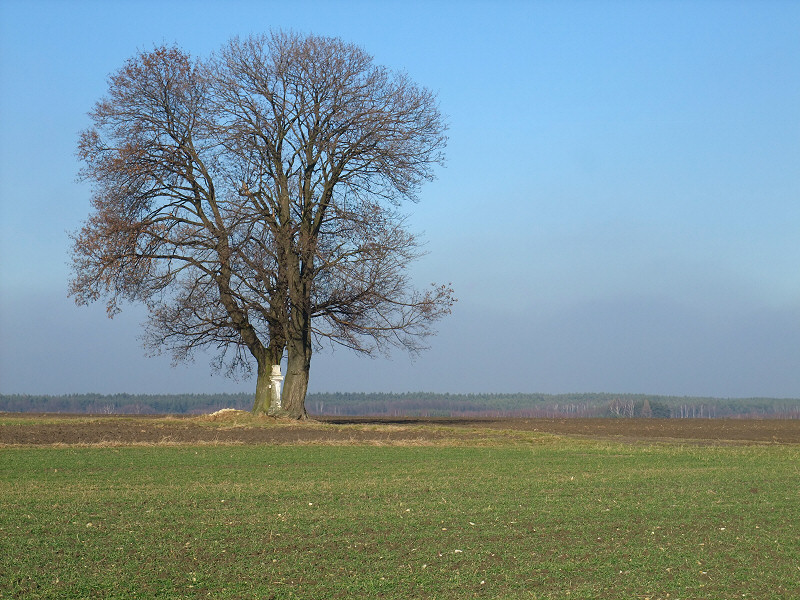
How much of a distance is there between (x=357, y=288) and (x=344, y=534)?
22.4m

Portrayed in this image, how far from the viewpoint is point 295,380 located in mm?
33719

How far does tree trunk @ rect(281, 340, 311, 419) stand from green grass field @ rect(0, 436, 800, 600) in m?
14.7

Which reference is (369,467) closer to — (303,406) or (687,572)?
(687,572)

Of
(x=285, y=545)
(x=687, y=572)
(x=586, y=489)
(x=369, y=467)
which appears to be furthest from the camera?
(x=369, y=467)

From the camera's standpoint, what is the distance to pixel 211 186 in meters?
34.7

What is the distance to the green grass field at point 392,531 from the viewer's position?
8266 mm

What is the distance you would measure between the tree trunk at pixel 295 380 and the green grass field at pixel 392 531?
48.3 feet

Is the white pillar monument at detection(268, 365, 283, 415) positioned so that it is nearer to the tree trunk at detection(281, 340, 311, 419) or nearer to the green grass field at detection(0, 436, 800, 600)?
the tree trunk at detection(281, 340, 311, 419)

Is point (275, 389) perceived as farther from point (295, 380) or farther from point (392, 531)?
point (392, 531)

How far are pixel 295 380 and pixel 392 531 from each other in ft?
76.6

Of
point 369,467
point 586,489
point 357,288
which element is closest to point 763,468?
point 586,489

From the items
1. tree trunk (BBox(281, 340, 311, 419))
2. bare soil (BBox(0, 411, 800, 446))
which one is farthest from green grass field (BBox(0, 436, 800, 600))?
tree trunk (BBox(281, 340, 311, 419))

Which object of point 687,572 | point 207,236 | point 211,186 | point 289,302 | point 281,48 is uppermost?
point 281,48

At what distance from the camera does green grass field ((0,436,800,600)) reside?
827 cm
